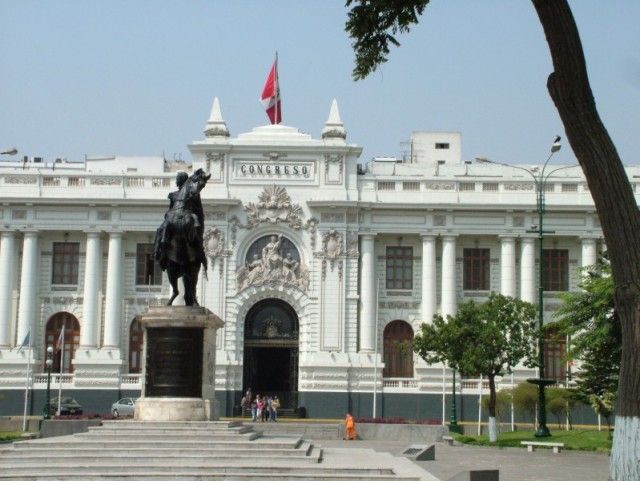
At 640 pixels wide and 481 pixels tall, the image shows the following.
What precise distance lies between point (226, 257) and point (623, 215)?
47338 mm

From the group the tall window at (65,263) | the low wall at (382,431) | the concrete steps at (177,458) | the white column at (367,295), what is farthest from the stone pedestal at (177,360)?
the tall window at (65,263)

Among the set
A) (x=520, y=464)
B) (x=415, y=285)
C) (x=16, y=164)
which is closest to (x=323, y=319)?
(x=415, y=285)

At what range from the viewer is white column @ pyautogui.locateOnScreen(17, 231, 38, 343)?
61750 mm

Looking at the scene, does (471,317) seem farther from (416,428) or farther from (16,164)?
(16,164)

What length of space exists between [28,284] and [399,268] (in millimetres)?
19365

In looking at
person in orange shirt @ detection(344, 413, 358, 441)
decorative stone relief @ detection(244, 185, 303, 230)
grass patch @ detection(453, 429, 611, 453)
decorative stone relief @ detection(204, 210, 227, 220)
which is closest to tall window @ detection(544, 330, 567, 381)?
decorative stone relief @ detection(244, 185, 303, 230)

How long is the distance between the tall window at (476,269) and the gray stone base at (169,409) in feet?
126

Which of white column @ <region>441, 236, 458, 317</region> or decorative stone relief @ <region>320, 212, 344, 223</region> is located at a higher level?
decorative stone relief @ <region>320, 212, 344, 223</region>

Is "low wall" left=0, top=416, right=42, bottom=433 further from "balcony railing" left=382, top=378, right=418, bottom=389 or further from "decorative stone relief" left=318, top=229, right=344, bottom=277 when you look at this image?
"balcony railing" left=382, top=378, right=418, bottom=389

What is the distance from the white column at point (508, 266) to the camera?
62.0 meters

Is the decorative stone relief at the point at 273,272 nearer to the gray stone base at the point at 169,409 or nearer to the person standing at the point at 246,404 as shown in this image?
the person standing at the point at 246,404

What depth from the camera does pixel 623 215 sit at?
49.8 ft

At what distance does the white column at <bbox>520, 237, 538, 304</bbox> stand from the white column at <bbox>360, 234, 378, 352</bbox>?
302 inches

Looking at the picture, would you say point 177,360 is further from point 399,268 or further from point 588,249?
point 588,249
